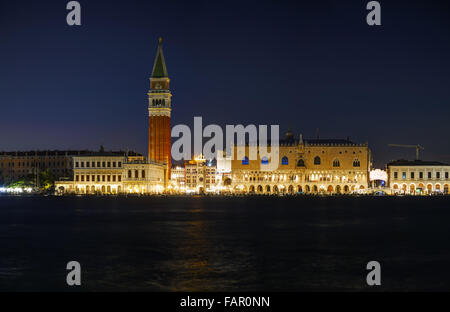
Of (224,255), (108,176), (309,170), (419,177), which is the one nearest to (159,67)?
→ (108,176)

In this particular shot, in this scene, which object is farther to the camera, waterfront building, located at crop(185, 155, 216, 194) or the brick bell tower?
waterfront building, located at crop(185, 155, 216, 194)

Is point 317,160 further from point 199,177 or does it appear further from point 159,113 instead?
point 159,113

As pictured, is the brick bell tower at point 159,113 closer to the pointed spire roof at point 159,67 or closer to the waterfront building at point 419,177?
the pointed spire roof at point 159,67

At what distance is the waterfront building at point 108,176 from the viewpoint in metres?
138

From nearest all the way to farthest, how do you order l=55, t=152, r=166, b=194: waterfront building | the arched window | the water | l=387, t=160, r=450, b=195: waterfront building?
1. the water
2. l=55, t=152, r=166, b=194: waterfront building
3. l=387, t=160, r=450, b=195: waterfront building
4. the arched window

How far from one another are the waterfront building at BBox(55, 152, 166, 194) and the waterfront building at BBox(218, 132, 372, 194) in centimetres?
2331

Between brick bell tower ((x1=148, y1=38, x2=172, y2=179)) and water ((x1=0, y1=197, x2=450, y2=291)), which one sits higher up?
brick bell tower ((x1=148, y1=38, x2=172, y2=179))

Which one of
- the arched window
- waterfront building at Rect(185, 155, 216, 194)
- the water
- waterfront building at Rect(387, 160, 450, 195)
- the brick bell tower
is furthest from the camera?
waterfront building at Rect(185, 155, 216, 194)

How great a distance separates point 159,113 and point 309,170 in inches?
1591

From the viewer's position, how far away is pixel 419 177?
145 metres

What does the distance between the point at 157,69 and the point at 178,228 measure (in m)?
114

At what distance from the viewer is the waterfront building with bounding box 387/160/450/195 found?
144000 millimetres

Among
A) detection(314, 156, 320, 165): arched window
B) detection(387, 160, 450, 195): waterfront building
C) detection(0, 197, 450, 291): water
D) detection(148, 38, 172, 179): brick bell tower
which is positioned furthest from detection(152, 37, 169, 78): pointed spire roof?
detection(0, 197, 450, 291): water

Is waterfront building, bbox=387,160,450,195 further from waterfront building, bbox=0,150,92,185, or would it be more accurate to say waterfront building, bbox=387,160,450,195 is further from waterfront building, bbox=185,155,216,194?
waterfront building, bbox=0,150,92,185
